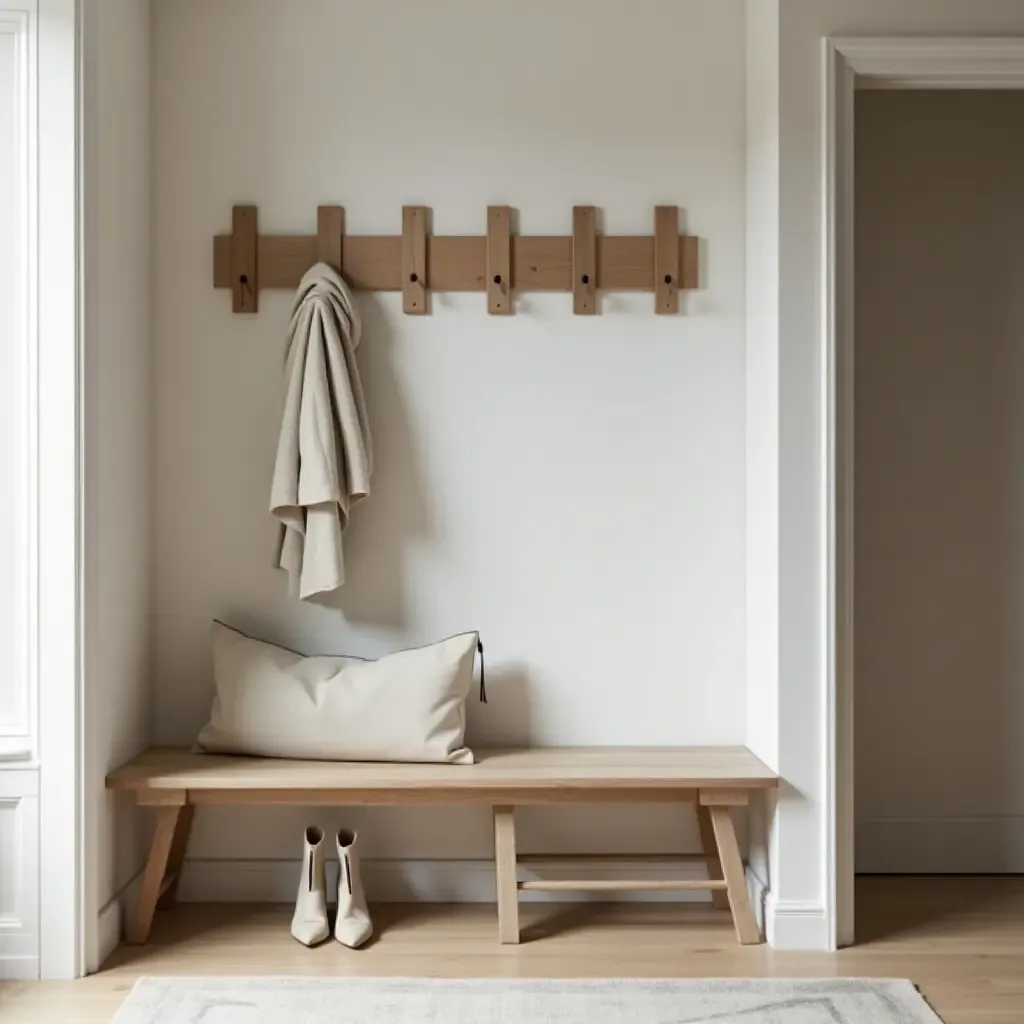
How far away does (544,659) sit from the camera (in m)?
3.26

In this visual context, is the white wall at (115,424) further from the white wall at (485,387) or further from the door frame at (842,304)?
the door frame at (842,304)

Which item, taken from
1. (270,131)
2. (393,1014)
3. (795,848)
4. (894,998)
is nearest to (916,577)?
(795,848)

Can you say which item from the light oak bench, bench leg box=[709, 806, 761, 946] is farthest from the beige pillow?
bench leg box=[709, 806, 761, 946]

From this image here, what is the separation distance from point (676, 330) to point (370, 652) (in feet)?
3.95

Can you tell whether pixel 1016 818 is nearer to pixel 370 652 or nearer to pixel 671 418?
pixel 671 418

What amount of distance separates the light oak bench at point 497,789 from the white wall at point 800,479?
0.36 feet

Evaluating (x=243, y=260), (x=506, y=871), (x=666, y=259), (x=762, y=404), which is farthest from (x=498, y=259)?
(x=506, y=871)

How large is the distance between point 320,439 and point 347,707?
680 millimetres

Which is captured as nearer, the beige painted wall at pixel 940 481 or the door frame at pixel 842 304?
the door frame at pixel 842 304

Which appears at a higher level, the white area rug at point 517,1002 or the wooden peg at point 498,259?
the wooden peg at point 498,259

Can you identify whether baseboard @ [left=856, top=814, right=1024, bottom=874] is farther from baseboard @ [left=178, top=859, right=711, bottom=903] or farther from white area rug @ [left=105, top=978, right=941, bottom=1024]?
white area rug @ [left=105, top=978, right=941, bottom=1024]

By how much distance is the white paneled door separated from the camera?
8.70ft

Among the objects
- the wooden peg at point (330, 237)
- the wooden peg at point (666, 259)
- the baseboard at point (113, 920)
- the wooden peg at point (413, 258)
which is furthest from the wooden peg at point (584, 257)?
the baseboard at point (113, 920)

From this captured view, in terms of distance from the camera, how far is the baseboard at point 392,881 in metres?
3.23
